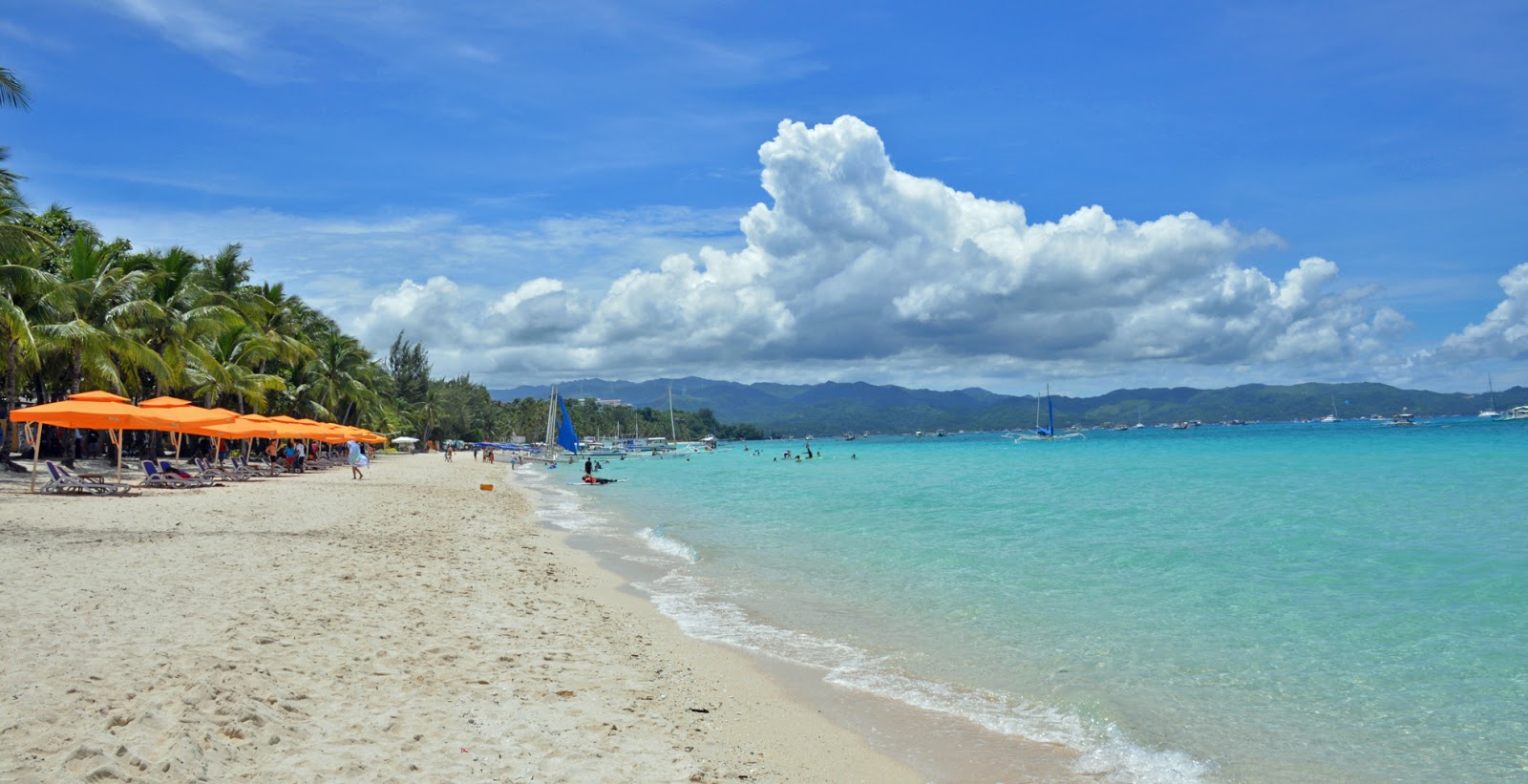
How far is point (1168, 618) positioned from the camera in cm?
1018

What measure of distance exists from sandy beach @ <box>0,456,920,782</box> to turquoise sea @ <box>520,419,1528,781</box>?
1.54 metres

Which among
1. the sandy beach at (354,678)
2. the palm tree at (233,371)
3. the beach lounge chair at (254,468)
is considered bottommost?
the sandy beach at (354,678)

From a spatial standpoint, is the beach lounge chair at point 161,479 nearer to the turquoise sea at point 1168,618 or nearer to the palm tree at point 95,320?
the palm tree at point 95,320

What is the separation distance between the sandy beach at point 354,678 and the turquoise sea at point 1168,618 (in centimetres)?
154

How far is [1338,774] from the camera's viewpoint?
18.5ft

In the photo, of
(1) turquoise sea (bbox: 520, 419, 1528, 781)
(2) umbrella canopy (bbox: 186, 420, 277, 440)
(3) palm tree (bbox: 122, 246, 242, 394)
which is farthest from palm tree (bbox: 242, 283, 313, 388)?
(1) turquoise sea (bbox: 520, 419, 1528, 781)

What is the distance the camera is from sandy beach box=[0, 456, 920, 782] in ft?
14.7

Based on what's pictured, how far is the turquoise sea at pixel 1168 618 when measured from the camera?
249 inches

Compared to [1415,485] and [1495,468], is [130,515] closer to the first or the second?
[1415,485]

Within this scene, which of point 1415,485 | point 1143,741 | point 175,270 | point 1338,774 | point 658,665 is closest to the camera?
point 1338,774

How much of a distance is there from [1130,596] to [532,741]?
8886mm

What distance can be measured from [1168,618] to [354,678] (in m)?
8.64

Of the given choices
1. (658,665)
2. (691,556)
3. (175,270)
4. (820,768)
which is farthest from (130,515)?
(175,270)

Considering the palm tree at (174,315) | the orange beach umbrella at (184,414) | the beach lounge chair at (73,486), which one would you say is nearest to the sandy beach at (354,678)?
the beach lounge chair at (73,486)
